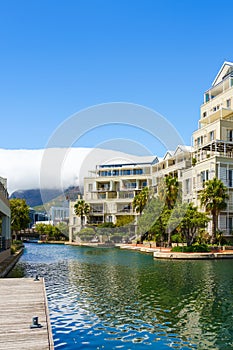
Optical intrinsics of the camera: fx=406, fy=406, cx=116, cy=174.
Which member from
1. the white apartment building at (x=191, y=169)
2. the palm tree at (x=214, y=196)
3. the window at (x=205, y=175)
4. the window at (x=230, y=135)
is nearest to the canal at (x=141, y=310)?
the palm tree at (x=214, y=196)

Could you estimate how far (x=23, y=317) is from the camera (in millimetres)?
11242

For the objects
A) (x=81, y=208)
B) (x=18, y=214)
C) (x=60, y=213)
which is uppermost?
(x=81, y=208)

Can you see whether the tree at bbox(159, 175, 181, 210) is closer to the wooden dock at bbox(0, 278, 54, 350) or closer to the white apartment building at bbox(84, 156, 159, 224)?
the white apartment building at bbox(84, 156, 159, 224)

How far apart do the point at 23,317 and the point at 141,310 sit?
209 inches

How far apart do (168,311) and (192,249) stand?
2530 centimetres

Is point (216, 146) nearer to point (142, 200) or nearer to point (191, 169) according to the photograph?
point (191, 169)

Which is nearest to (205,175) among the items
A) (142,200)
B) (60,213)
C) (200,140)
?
(200,140)

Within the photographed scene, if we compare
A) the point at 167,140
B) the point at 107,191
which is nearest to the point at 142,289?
the point at 167,140

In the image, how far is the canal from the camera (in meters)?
11.5

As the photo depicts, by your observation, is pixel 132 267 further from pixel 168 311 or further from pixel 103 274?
pixel 168 311

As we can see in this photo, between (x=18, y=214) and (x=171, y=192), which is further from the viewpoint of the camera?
(x=18, y=214)

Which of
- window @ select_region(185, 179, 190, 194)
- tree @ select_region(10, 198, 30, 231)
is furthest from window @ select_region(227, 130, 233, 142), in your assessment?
tree @ select_region(10, 198, 30, 231)

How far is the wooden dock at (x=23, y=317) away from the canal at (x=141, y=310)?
812 mm

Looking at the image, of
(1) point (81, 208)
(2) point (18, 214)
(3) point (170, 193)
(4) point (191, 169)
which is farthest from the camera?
(1) point (81, 208)
